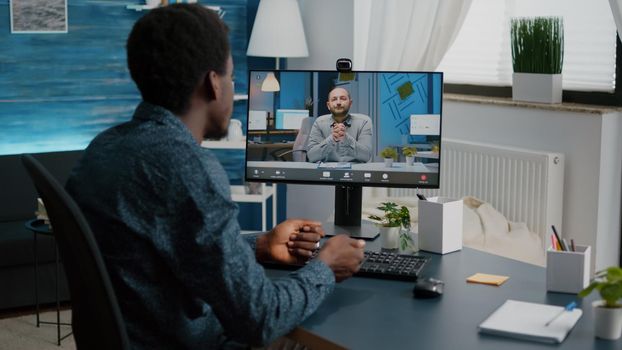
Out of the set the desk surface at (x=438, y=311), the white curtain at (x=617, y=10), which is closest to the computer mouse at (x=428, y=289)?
the desk surface at (x=438, y=311)

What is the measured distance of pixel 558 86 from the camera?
4238 millimetres

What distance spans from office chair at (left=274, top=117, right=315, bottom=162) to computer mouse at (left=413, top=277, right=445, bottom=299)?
821 millimetres

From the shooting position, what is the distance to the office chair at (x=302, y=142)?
2.82 metres

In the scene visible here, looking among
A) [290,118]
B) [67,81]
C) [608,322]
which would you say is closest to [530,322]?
[608,322]

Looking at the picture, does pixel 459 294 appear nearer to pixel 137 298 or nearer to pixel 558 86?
pixel 137 298

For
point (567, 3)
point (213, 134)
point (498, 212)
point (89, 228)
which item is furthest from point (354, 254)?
point (567, 3)

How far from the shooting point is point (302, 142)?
9.26 feet

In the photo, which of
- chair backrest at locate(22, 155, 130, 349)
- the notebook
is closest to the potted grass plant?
the notebook

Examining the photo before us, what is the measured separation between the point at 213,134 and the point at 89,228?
396mm

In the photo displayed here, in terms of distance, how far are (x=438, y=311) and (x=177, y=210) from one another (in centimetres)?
62

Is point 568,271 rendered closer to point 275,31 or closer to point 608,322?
point 608,322

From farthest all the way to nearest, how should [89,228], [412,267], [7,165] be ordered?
[7,165] < [412,267] < [89,228]

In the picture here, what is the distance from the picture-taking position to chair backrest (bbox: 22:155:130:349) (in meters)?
1.63

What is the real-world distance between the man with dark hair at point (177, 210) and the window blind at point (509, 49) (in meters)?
2.74
